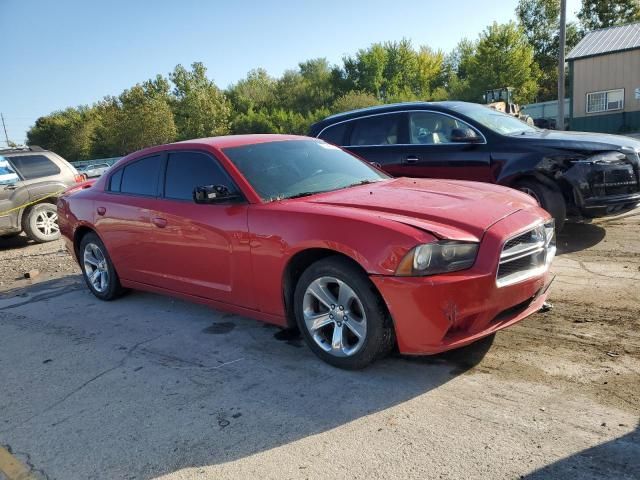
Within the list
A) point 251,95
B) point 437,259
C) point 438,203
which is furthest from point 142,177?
point 251,95

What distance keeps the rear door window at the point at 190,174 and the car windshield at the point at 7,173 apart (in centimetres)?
685

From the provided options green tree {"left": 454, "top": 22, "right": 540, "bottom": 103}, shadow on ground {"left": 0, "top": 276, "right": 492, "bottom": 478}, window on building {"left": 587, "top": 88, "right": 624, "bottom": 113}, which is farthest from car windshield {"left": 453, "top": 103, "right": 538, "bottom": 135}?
green tree {"left": 454, "top": 22, "right": 540, "bottom": 103}

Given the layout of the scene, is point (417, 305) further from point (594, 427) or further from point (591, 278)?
point (591, 278)

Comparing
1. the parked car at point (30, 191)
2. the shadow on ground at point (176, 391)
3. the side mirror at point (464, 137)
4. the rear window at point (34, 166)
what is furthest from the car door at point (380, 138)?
the rear window at point (34, 166)

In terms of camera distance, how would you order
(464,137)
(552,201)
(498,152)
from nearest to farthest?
(552,201), (498,152), (464,137)

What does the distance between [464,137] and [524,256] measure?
11.8ft

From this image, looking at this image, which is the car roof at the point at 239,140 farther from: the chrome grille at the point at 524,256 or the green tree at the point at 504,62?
the green tree at the point at 504,62

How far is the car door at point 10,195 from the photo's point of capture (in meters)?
10.1

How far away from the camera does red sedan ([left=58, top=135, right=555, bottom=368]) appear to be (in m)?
3.22

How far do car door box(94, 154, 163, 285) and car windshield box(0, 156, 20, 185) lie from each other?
567cm

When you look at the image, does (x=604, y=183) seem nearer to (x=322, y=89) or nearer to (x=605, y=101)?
(x=605, y=101)

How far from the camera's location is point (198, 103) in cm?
4744

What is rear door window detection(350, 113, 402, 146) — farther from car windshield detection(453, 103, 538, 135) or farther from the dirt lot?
the dirt lot

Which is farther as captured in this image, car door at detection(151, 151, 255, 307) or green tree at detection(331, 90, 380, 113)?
green tree at detection(331, 90, 380, 113)
